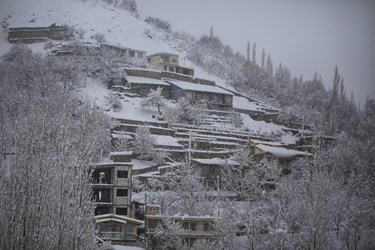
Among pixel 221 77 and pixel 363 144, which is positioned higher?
pixel 221 77

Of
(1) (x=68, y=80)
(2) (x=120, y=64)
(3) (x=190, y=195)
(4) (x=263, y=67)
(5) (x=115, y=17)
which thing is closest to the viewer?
(3) (x=190, y=195)

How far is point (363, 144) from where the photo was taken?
54.5 feet

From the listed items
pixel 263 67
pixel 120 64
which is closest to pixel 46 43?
pixel 120 64

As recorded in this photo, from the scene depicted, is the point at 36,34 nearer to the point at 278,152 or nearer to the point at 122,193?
the point at 278,152

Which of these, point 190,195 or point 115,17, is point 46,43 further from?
point 190,195

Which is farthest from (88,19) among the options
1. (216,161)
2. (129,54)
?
(216,161)

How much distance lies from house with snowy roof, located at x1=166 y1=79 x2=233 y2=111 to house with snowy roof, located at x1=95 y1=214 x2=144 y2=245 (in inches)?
483

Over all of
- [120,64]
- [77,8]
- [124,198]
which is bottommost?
[124,198]

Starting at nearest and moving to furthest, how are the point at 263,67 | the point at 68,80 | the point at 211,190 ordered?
the point at 211,190 → the point at 68,80 → the point at 263,67

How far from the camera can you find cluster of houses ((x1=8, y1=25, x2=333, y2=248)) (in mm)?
12430

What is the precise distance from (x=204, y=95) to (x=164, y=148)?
7110mm

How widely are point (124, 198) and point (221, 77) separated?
19537mm

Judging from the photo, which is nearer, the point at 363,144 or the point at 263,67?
the point at 363,144

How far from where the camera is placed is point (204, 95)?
950 inches
